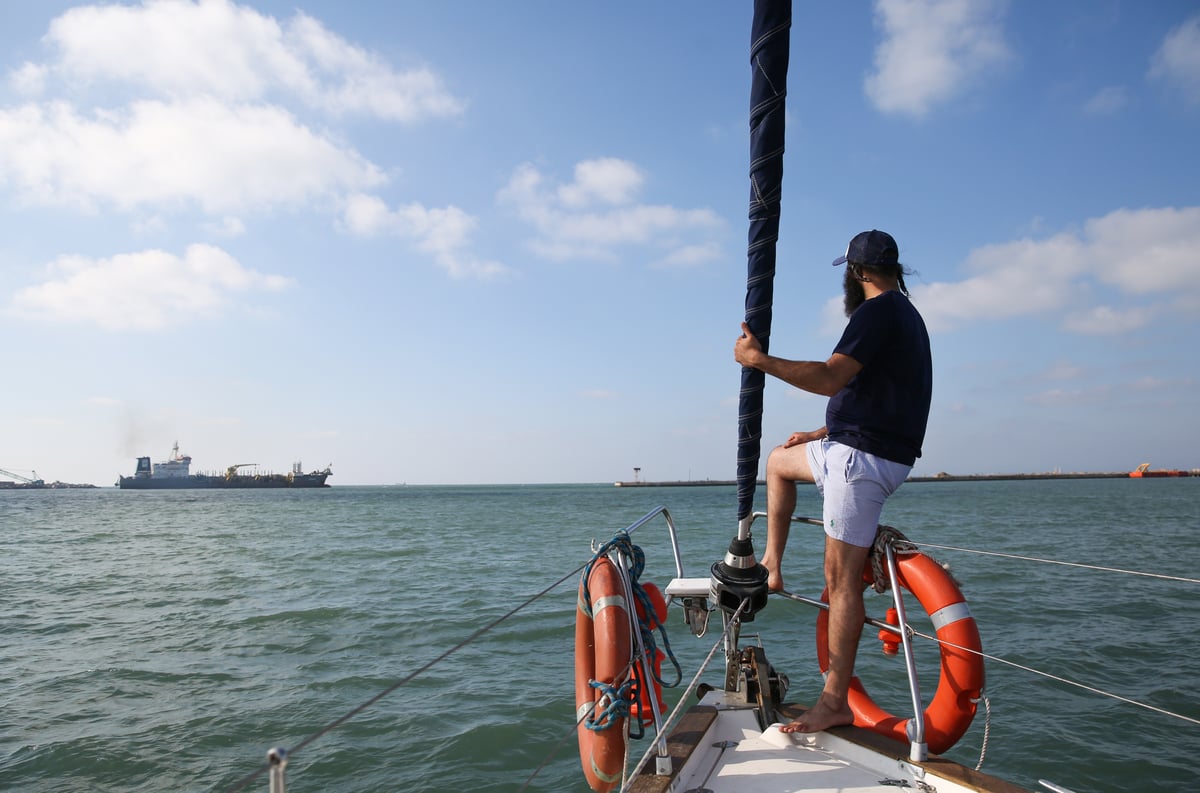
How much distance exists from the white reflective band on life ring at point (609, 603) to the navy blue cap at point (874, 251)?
5.26ft

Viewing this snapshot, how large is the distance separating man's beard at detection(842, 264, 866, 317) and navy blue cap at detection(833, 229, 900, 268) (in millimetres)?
113

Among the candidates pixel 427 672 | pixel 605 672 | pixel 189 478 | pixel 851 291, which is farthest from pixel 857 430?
pixel 189 478

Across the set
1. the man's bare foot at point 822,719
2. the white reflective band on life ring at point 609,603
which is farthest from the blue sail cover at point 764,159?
the man's bare foot at point 822,719

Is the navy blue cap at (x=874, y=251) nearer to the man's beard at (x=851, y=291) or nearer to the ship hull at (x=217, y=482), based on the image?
the man's beard at (x=851, y=291)

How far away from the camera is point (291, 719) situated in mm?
5168

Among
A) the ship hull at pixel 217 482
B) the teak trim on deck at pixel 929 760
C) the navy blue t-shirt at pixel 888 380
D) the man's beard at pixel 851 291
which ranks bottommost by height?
the ship hull at pixel 217 482

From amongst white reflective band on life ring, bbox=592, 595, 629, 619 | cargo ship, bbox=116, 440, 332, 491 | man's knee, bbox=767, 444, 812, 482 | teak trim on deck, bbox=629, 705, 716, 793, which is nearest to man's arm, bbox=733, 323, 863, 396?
man's knee, bbox=767, 444, 812, 482

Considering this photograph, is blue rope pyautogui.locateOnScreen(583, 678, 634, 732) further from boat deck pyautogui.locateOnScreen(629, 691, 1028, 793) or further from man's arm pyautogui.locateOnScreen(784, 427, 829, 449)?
man's arm pyautogui.locateOnScreen(784, 427, 829, 449)

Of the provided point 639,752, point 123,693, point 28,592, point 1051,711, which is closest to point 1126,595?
point 1051,711

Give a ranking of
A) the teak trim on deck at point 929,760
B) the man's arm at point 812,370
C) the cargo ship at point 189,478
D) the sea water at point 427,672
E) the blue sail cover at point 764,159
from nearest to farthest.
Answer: the teak trim on deck at point 929,760 < the blue sail cover at point 764,159 < the man's arm at point 812,370 < the sea water at point 427,672 < the cargo ship at point 189,478

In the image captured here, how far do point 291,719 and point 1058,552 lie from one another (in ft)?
49.7

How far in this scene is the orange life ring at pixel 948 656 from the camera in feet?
7.57

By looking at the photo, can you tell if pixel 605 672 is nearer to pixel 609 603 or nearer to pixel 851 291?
pixel 609 603

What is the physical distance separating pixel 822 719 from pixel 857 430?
42.1 inches
